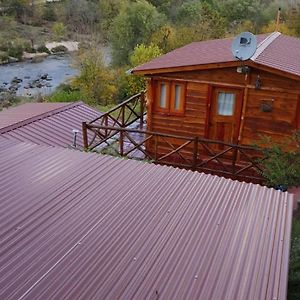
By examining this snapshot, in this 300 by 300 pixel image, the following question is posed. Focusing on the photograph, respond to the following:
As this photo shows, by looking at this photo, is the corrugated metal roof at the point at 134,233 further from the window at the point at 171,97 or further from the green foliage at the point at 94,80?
the green foliage at the point at 94,80

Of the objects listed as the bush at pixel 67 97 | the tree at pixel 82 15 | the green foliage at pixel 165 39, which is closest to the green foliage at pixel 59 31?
the tree at pixel 82 15

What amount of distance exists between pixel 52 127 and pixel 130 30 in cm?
1762

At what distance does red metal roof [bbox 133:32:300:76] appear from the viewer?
883cm

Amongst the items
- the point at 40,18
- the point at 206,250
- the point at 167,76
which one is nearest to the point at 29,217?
the point at 206,250

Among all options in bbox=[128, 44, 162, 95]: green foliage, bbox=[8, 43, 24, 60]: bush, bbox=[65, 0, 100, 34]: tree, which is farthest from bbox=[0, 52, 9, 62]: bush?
bbox=[128, 44, 162, 95]: green foliage

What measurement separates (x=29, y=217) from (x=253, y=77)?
19.9 feet

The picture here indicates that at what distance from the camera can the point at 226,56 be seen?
9.62 meters

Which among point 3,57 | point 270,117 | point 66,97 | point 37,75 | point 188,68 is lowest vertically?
point 37,75

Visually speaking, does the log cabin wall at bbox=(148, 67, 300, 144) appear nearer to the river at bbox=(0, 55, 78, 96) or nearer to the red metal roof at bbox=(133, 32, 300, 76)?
the red metal roof at bbox=(133, 32, 300, 76)

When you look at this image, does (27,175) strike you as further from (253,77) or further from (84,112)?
(84,112)

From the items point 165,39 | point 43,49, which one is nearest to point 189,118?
point 165,39

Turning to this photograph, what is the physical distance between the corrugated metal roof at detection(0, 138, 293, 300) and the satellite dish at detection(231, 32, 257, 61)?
3.77 m

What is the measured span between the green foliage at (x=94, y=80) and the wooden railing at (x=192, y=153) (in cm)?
1271

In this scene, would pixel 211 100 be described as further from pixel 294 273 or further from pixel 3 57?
pixel 3 57
